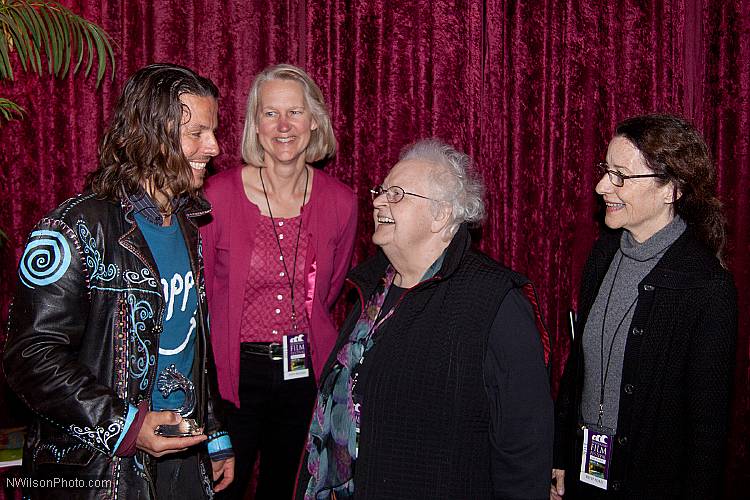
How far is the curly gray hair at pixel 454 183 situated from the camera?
2.25m

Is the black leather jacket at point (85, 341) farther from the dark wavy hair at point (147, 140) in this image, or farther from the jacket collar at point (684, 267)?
the jacket collar at point (684, 267)

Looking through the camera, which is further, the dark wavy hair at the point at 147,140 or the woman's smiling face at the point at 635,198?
the woman's smiling face at the point at 635,198

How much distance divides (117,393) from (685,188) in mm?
1817

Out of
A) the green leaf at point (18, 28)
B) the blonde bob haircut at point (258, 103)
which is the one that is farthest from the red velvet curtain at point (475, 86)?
the green leaf at point (18, 28)

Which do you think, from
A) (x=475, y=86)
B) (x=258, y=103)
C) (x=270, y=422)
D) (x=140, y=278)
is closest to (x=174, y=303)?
(x=140, y=278)

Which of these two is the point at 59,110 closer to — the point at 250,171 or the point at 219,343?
the point at 250,171

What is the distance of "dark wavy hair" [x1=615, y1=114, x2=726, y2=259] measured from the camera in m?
2.38

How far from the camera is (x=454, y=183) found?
2.27 m

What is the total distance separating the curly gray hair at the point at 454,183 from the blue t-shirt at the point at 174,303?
755 mm

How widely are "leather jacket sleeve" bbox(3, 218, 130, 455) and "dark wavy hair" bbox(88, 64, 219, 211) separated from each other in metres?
0.24

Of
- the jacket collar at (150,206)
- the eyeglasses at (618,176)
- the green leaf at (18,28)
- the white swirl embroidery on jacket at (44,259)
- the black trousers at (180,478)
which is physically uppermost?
the green leaf at (18,28)

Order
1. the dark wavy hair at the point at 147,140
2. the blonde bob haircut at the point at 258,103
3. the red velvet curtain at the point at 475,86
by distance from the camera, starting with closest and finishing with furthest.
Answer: the dark wavy hair at the point at 147,140 < the blonde bob haircut at the point at 258,103 < the red velvet curtain at the point at 475,86

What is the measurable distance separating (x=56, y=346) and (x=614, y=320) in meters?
1.68

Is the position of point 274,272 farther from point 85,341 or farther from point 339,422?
point 85,341
